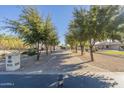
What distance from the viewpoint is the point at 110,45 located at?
818 cm

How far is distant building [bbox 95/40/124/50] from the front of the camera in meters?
7.69

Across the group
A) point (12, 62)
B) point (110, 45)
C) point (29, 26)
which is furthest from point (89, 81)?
point (29, 26)

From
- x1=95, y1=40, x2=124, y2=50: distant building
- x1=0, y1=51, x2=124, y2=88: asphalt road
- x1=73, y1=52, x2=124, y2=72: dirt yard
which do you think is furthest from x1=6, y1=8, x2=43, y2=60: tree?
x1=95, y1=40, x2=124, y2=50: distant building

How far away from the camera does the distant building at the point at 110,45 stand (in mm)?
7695

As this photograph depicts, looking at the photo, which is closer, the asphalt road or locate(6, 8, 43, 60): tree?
the asphalt road

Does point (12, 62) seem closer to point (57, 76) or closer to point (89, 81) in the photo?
point (57, 76)

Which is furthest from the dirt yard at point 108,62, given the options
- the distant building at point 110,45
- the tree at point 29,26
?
the tree at point 29,26

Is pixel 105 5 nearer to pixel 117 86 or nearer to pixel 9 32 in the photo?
pixel 117 86

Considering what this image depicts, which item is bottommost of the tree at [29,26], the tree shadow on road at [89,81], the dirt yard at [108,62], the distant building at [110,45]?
the tree shadow on road at [89,81]

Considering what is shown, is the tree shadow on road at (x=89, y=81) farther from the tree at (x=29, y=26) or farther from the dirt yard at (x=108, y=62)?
the tree at (x=29, y=26)

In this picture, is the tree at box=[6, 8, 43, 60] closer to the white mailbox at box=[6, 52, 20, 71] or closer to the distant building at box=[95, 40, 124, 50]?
the white mailbox at box=[6, 52, 20, 71]

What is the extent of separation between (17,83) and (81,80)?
197cm

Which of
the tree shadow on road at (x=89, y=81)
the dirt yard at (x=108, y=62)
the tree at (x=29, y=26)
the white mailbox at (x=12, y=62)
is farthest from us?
the tree at (x=29, y=26)
